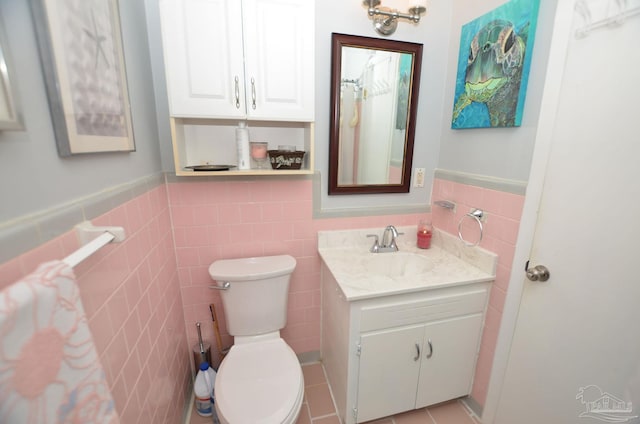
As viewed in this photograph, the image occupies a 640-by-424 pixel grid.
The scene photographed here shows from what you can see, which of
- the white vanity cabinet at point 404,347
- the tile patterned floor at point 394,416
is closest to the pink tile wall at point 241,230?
the white vanity cabinet at point 404,347

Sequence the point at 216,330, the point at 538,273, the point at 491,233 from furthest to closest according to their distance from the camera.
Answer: the point at 216,330 < the point at 491,233 < the point at 538,273

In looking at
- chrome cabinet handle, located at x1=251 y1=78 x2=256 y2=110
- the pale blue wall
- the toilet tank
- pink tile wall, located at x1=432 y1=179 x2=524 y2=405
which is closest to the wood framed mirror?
pink tile wall, located at x1=432 y1=179 x2=524 y2=405

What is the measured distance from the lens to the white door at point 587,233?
0.83m

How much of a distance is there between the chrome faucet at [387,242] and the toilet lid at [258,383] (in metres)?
0.74

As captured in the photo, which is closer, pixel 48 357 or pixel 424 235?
pixel 48 357

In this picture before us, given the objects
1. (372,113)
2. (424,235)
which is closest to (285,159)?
(372,113)

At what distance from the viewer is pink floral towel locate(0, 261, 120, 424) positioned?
34 cm

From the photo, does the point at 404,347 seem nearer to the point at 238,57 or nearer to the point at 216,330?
the point at 216,330

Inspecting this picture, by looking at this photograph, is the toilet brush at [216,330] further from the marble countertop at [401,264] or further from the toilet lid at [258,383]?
the marble countertop at [401,264]

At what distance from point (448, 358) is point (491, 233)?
678 millimetres

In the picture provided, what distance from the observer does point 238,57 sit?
1.14 metres

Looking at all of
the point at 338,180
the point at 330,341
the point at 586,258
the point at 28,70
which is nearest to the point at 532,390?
the point at 586,258

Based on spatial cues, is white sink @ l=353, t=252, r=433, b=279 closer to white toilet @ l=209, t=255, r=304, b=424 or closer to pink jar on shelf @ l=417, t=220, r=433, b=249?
pink jar on shelf @ l=417, t=220, r=433, b=249

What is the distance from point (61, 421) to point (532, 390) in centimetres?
160
